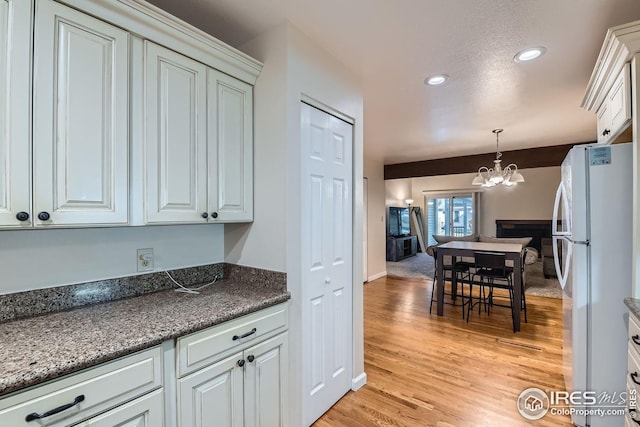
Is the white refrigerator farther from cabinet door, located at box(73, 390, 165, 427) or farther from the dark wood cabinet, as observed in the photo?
the dark wood cabinet

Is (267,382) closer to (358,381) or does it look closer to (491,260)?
(358,381)

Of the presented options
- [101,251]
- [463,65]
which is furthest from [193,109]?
[463,65]

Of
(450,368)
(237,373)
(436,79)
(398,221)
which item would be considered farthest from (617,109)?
(398,221)

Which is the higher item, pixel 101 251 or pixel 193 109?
pixel 193 109

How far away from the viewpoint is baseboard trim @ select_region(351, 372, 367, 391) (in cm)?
223

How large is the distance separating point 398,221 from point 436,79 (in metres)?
6.73

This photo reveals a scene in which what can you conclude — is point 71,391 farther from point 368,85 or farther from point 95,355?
point 368,85

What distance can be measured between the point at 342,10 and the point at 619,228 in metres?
1.95

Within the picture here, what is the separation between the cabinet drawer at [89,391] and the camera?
0.84 metres

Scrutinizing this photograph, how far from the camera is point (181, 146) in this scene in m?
1.49

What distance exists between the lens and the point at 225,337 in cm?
135

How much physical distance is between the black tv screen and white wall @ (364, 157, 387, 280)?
230cm

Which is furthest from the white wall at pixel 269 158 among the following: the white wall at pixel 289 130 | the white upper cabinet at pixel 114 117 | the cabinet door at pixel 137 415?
the cabinet door at pixel 137 415

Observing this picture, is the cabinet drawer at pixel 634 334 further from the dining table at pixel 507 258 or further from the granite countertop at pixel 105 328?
the dining table at pixel 507 258
